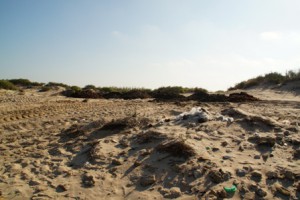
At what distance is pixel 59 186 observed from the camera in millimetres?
4160

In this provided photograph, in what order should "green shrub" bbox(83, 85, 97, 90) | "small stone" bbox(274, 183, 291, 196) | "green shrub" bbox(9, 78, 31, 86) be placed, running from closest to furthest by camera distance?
"small stone" bbox(274, 183, 291, 196) → "green shrub" bbox(9, 78, 31, 86) → "green shrub" bbox(83, 85, 97, 90)

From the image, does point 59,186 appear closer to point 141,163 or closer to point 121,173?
point 121,173

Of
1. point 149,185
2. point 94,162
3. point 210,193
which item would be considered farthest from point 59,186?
point 210,193

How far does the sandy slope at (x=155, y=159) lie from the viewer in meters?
3.94

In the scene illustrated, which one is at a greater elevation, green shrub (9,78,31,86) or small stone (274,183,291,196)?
green shrub (9,78,31,86)

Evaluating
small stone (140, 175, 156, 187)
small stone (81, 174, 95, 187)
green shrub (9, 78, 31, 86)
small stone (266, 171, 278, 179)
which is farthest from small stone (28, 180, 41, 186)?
green shrub (9, 78, 31, 86)

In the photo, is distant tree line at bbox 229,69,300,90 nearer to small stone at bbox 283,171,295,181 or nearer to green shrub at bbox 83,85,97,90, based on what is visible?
green shrub at bbox 83,85,97,90

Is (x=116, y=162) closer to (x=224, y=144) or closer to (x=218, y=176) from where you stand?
(x=218, y=176)

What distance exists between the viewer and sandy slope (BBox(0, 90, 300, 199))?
3938 millimetres

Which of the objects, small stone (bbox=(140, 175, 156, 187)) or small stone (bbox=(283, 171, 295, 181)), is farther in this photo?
small stone (bbox=(140, 175, 156, 187))

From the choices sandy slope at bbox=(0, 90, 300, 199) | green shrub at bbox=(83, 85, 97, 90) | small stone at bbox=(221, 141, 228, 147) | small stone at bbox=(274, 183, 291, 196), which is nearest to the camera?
small stone at bbox=(274, 183, 291, 196)

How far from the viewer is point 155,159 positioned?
4.73 metres

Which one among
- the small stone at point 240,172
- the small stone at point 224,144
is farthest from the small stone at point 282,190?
the small stone at point 224,144

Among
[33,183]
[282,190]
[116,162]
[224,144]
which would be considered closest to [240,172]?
[282,190]
